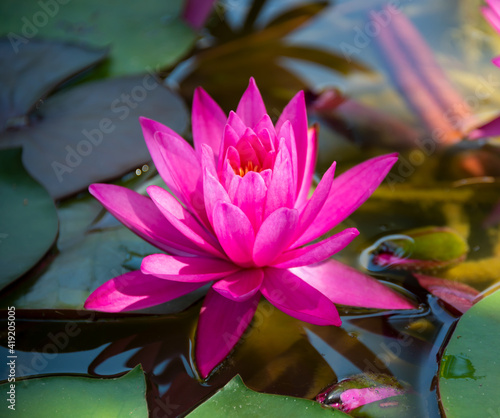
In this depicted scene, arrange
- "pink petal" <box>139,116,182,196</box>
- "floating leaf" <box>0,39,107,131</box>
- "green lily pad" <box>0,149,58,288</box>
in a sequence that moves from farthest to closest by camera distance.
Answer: "floating leaf" <box>0,39,107,131</box> → "green lily pad" <box>0,149,58,288</box> → "pink petal" <box>139,116,182,196</box>

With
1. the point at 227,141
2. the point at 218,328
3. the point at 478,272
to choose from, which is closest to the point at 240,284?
the point at 218,328

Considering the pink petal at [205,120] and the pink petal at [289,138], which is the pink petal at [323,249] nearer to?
the pink petal at [289,138]

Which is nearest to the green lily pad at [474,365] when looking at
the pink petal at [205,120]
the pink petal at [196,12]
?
the pink petal at [205,120]

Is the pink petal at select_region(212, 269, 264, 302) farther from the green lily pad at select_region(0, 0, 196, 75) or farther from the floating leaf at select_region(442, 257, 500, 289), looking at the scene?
the green lily pad at select_region(0, 0, 196, 75)

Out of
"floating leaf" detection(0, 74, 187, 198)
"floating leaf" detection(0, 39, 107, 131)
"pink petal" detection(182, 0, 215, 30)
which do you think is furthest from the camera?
"pink petal" detection(182, 0, 215, 30)

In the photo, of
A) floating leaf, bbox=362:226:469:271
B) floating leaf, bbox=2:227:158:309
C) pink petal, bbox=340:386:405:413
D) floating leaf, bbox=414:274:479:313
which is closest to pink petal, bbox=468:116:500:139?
floating leaf, bbox=362:226:469:271

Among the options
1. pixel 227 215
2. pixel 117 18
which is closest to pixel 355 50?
pixel 117 18

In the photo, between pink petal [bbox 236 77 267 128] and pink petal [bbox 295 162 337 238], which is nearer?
pink petal [bbox 295 162 337 238]

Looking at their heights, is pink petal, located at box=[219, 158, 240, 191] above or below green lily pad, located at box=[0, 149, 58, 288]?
above
